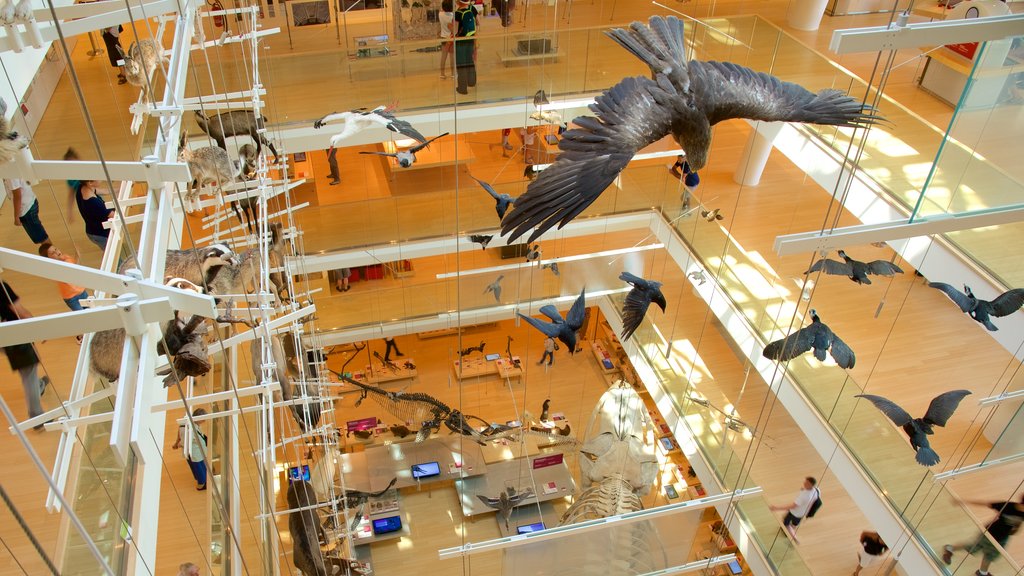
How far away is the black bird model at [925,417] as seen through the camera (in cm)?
434

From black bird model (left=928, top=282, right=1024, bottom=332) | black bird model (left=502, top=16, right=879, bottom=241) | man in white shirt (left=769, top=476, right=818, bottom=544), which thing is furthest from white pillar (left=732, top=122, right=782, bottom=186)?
black bird model (left=502, top=16, right=879, bottom=241)

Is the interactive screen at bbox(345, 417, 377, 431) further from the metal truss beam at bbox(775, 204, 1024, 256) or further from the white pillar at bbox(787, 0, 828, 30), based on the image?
the metal truss beam at bbox(775, 204, 1024, 256)

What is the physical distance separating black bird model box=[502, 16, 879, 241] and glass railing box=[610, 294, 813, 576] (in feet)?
7.79

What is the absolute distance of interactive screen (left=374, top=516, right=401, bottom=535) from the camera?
28.7ft

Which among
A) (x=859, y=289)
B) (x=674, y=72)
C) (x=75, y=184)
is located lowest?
(x=859, y=289)

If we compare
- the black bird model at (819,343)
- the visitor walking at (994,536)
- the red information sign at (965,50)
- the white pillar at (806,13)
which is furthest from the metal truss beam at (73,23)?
the white pillar at (806,13)

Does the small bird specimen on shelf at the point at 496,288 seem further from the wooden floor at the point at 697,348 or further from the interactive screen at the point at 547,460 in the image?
the interactive screen at the point at 547,460

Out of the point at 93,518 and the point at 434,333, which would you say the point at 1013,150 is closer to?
the point at 93,518

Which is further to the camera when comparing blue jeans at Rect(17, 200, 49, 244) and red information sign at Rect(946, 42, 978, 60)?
red information sign at Rect(946, 42, 978, 60)

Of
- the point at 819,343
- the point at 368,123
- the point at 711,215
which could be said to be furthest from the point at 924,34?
the point at 711,215

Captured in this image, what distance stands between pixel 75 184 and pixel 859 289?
7.67m

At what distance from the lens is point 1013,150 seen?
3918mm

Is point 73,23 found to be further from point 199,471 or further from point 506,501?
point 506,501

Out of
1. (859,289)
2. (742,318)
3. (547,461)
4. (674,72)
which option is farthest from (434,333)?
(674,72)
